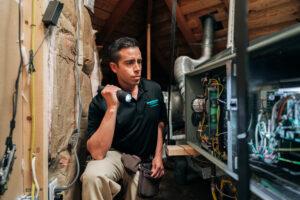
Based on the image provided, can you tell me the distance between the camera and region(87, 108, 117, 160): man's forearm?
1.30 m

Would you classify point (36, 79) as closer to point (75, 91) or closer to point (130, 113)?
point (75, 91)

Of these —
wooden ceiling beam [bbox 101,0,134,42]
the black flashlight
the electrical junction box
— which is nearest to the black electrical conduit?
the electrical junction box

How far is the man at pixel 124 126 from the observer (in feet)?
4.25

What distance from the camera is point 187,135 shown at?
171 centimetres

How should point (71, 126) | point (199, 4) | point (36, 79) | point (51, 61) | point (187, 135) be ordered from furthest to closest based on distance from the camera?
point (199, 4) < point (187, 135) < point (71, 126) < point (51, 61) < point (36, 79)

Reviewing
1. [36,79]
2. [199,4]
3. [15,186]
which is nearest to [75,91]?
[36,79]

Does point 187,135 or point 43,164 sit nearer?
point 43,164

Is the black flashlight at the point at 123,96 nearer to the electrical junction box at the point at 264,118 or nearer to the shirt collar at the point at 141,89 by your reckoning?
the shirt collar at the point at 141,89

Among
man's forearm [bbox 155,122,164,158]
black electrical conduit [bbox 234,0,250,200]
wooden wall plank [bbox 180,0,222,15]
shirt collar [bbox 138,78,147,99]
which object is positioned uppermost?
wooden wall plank [bbox 180,0,222,15]

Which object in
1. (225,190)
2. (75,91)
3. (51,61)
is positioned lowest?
(225,190)

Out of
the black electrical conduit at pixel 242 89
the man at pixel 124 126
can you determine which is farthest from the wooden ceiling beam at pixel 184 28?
the black electrical conduit at pixel 242 89

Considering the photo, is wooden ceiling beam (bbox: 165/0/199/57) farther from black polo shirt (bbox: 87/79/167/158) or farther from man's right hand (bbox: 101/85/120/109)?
man's right hand (bbox: 101/85/120/109)

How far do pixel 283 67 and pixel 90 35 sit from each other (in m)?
1.30

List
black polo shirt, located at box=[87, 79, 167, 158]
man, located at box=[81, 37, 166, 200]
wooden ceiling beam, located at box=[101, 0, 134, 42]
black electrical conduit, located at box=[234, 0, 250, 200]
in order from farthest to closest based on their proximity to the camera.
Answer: wooden ceiling beam, located at box=[101, 0, 134, 42] → black polo shirt, located at box=[87, 79, 167, 158] → man, located at box=[81, 37, 166, 200] → black electrical conduit, located at box=[234, 0, 250, 200]
